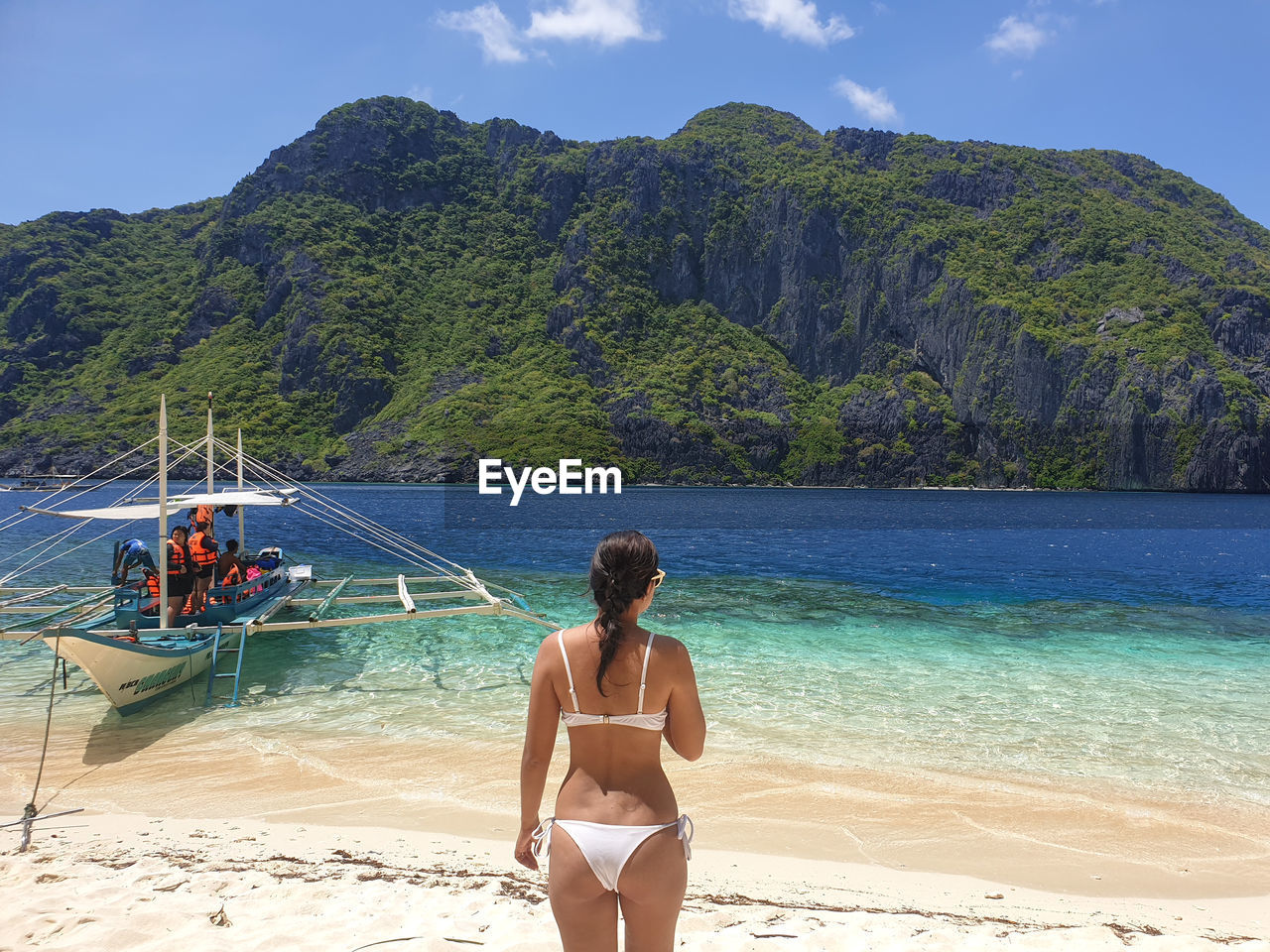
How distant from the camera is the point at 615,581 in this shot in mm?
2545

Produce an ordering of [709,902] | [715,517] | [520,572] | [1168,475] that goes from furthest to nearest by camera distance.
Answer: [1168,475] < [715,517] < [520,572] < [709,902]

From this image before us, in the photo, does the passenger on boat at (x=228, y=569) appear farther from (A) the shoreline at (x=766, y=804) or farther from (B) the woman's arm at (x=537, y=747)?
(B) the woman's arm at (x=537, y=747)

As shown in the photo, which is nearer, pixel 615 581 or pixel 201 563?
pixel 615 581

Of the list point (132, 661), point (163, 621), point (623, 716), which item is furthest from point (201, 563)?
point (623, 716)

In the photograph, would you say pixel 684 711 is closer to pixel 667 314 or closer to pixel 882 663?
pixel 882 663

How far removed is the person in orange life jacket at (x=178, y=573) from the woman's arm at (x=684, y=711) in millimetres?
12193

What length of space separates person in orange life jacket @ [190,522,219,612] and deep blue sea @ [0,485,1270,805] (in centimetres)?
160

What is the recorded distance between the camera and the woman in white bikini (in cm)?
245

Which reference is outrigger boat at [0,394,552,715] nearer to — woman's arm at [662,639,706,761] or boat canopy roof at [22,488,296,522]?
boat canopy roof at [22,488,296,522]

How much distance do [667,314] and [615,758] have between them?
171661mm

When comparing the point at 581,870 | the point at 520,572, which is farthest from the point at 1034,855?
the point at 520,572

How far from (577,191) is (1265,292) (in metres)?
143

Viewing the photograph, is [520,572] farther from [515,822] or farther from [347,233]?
[347,233]

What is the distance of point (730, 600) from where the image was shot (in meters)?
22.2
